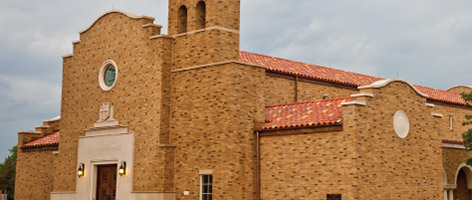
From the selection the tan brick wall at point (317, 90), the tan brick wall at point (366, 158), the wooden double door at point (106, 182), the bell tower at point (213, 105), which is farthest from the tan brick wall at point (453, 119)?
the wooden double door at point (106, 182)

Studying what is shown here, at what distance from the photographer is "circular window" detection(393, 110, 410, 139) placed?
24359mm

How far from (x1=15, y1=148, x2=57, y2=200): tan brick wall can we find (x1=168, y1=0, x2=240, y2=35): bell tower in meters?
11.9

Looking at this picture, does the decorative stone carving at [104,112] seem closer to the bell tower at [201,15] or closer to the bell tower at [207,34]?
the bell tower at [207,34]

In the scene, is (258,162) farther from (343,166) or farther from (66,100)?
(66,100)

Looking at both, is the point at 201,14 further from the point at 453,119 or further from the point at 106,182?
the point at 453,119

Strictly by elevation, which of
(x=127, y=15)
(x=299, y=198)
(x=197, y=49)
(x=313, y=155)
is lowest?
(x=299, y=198)

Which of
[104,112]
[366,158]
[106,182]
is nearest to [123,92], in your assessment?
[104,112]

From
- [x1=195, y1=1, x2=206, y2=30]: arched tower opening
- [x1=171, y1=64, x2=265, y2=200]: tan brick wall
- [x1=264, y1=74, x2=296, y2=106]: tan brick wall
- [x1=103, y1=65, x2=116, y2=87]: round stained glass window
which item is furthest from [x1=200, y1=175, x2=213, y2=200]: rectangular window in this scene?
[x1=103, y1=65, x2=116, y2=87]: round stained glass window

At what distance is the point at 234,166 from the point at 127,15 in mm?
9410

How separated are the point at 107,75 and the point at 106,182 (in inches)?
205

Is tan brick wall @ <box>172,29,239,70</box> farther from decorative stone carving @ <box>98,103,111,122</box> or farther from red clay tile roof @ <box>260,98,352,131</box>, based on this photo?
decorative stone carving @ <box>98,103,111,122</box>

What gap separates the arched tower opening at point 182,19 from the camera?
28.3 m

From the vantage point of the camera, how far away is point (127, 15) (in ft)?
95.8

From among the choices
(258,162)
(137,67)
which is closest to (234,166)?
(258,162)
